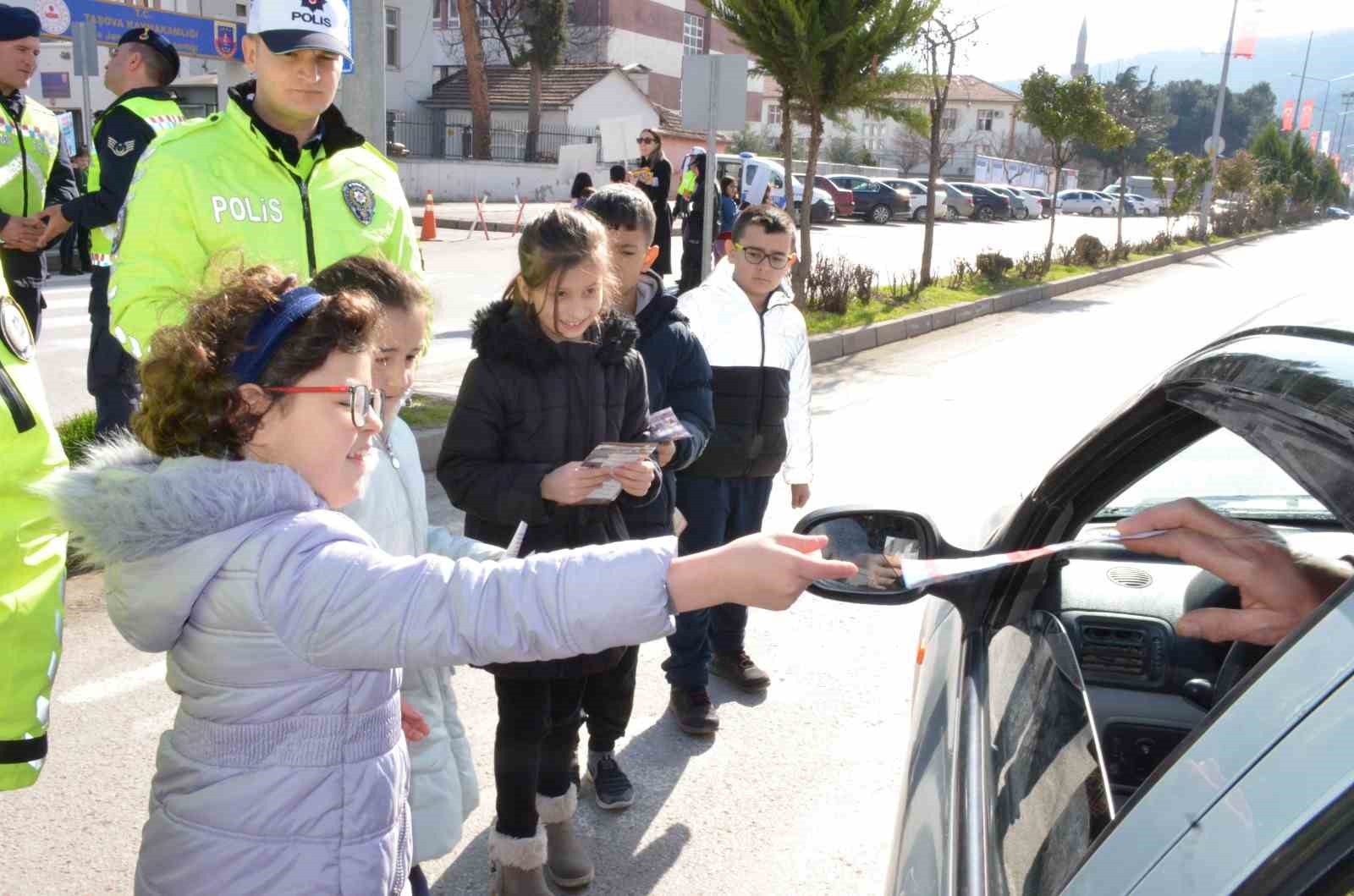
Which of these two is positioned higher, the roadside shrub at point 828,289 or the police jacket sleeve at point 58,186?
the police jacket sleeve at point 58,186

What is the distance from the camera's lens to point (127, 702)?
3.99 metres

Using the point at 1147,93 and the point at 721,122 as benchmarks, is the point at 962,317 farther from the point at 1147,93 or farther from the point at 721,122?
the point at 1147,93

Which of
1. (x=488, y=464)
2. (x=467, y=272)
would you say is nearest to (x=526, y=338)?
(x=488, y=464)

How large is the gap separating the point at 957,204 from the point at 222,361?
43.2 meters

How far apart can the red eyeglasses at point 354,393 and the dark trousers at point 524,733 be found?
1.23 metres

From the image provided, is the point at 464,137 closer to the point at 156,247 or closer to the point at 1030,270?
the point at 1030,270

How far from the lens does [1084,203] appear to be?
54156mm

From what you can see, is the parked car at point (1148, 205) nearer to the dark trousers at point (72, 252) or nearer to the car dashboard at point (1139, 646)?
the dark trousers at point (72, 252)

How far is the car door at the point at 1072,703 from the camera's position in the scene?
1.17 m

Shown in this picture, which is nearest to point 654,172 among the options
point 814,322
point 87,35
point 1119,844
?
point 814,322

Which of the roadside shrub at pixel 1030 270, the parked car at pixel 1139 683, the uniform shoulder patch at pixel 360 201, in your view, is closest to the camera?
the parked car at pixel 1139 683

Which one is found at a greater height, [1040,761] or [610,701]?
[1040,761]

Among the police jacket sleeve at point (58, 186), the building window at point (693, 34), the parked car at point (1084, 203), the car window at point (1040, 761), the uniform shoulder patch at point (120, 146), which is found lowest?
the parked car at point (1084, 203)

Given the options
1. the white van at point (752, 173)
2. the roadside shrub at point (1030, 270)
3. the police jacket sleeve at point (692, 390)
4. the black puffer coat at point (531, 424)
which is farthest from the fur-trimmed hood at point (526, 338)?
the white van at point (752, 173)
